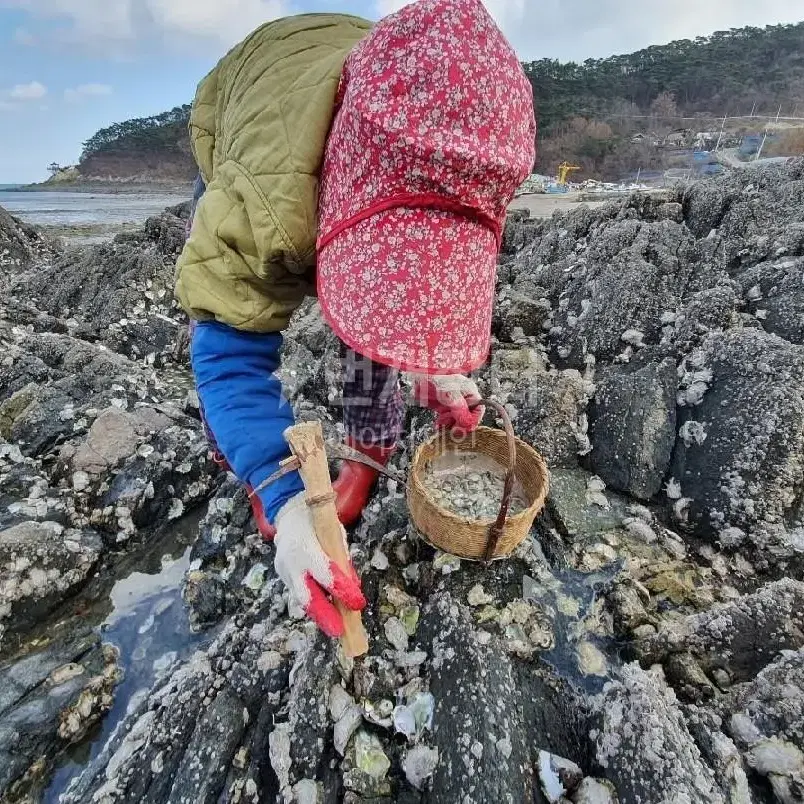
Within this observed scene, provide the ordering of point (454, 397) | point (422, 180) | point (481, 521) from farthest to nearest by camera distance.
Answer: point (454, 397) < point (481, 521) < point (422, 180)

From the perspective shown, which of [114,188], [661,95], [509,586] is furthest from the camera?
[661,95]

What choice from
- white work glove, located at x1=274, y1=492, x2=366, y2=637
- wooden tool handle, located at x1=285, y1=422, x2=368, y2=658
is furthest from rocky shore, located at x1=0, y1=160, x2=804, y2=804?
wooden tool handle, located at x1=285, y1=422, x2=368, y2=658

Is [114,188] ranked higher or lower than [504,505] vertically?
higher

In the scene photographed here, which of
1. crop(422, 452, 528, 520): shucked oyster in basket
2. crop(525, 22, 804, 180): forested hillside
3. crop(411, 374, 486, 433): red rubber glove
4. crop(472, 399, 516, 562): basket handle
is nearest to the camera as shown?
crop(472, 399, 516, 562): basket handle

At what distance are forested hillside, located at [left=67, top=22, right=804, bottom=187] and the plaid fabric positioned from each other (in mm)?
38268

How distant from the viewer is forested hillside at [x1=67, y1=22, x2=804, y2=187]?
36.3 metres

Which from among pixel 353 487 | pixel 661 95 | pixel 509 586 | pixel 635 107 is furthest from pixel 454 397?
pixel 661 95

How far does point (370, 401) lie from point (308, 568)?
1.07 metres

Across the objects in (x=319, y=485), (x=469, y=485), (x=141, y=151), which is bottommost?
(x=469, y=485)

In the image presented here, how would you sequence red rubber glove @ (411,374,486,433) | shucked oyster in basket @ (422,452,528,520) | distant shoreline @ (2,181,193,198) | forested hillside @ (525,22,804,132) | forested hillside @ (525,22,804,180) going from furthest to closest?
forested hillside @ (525,22,804,132), distant shoreline @ (2,181,193,198), forested hillside @ (525,22,804,180), shucked oyster in basket @ (422,452,528,520), red rubber glove @ (411,374,486,433)

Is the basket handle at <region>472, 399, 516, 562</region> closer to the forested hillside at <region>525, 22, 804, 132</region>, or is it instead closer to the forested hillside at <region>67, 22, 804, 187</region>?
the forested hillside at <region>67, 22, 804, 187</region>

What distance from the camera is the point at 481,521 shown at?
1.85 meters

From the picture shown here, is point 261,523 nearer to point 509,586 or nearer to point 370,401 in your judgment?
point 370,401

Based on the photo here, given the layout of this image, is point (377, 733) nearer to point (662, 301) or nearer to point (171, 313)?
point (662, 301)
